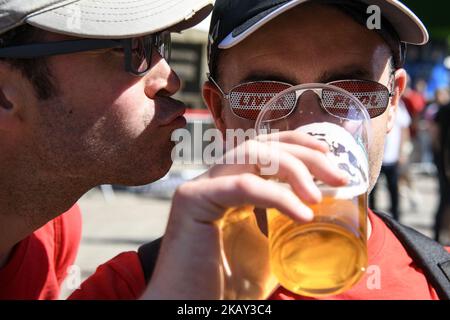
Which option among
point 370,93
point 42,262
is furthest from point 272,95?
point 42,262

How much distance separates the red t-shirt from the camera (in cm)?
239

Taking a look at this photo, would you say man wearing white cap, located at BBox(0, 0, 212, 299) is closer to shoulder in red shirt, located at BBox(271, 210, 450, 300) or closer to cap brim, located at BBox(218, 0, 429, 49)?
cap brim, located at BBox(218, 0, 429, 49)

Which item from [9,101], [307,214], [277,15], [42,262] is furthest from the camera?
[42,262]

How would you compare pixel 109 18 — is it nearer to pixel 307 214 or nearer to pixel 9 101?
pixel 9 101

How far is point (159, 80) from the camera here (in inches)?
86.3

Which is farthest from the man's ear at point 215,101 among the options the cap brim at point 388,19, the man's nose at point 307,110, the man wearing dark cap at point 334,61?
the man's nose at point 307,110

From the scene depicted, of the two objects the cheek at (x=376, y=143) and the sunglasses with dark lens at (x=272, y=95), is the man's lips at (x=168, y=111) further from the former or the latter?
the cheek at (x=376, y=143)

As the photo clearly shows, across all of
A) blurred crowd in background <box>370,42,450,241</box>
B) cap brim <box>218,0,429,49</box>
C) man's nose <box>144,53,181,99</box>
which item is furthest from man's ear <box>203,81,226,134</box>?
blurred crowd in background <box>370,42,450,241</box>

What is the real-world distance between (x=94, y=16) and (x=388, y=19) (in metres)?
0.90

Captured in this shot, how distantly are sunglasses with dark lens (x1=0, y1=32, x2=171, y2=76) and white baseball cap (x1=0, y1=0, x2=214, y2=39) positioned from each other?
4cm

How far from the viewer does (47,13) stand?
6.62 ft

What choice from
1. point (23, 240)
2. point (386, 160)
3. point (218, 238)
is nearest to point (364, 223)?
point (218, 238)

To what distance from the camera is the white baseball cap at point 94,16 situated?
2.02 metres
